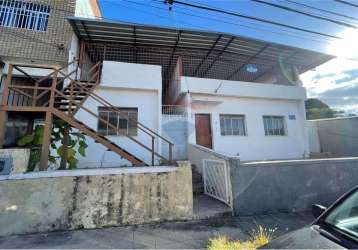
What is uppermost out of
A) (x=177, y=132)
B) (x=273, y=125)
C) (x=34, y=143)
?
(x=273, y=125)

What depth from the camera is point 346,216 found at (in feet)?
7.27

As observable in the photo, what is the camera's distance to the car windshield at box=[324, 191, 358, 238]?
2.06 metres

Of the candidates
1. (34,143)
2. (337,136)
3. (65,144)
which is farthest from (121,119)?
(337,136)

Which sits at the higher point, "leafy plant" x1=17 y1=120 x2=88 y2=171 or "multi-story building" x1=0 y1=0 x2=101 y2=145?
"multi-story building" x1=0 y1=0 x2=101 y2=145

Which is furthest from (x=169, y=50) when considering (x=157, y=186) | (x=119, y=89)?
(x=157, y=186)

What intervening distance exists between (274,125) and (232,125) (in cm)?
281

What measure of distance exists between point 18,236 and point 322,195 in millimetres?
7640

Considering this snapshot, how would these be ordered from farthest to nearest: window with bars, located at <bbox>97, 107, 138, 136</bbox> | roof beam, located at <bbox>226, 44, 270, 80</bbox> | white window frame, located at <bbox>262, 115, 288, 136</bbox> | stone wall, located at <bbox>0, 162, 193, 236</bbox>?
1. white window frame, located at <bbox>262, 115, 288, 136</bbox>
2. roof beam, located at <bbox>226, 44, 270, 80</bbox>
3. window with bars, located at <bbox>97, 107, 138, 136</bbox>
4. stone wall, located at <bbox>0, 162, 193, 236</bbox>

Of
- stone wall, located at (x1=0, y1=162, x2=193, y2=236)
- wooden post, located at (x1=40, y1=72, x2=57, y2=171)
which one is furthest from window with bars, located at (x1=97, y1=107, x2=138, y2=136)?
stone wall, located at (x1=0, y1=162, x2=193, y2=236)

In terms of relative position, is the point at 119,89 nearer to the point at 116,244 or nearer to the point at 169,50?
the point at 169,50

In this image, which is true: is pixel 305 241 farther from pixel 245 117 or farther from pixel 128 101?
pixel 245 117

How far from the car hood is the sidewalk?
2.07 metres

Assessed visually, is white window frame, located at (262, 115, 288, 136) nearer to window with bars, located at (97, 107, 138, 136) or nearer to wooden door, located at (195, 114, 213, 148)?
wooden door, located at (195, 114, 213, 148)

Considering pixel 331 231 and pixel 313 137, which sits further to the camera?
pixel 313 137
